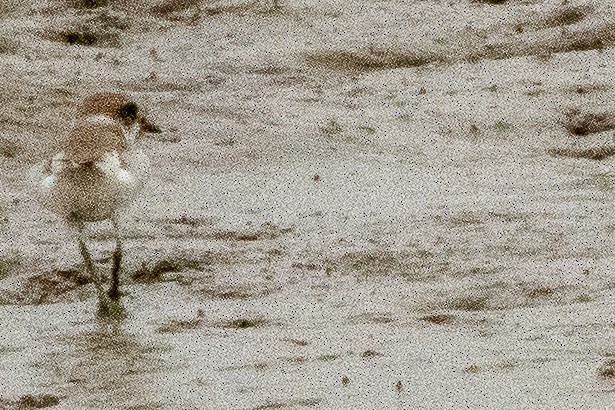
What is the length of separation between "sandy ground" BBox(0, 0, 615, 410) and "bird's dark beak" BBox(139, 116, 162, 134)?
2.5 inches

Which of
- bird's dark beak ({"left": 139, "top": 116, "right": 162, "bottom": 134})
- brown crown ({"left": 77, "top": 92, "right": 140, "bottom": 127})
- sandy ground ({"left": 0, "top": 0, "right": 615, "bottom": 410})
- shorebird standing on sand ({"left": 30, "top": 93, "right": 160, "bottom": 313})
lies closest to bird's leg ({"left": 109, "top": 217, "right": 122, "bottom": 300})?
shorebird standing on sand ({"left": 30, "top": 93, "right": 160, "bottom": 313})

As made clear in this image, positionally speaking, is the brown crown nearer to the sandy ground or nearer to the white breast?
the sandy ground

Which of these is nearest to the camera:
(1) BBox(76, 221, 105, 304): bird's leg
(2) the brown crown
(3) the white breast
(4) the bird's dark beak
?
(3) the white breast

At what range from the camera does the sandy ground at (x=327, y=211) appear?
438 centimetres

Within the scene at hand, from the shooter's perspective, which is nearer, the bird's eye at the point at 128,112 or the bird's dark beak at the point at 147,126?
the bird's eye at the point at 128,112

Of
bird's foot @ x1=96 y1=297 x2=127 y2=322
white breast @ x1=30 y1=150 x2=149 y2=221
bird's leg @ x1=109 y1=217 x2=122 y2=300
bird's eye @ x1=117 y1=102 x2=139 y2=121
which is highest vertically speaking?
bird's eye @ x1=117 y1=102 x2=139 y2=121

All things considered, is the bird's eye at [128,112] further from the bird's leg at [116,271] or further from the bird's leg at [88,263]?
the bird's leg at [88,263]

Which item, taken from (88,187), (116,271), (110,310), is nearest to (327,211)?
(116,271)

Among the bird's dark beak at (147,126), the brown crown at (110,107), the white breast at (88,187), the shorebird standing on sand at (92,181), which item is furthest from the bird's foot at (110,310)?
the bird's dark beak at (147,126)

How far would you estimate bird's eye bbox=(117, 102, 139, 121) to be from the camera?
576 cm

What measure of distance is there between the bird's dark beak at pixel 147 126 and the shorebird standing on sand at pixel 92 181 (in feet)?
2.63

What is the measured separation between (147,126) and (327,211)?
1.44 m

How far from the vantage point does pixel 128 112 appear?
5805 millimetres

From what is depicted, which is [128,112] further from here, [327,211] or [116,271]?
[327,211]
